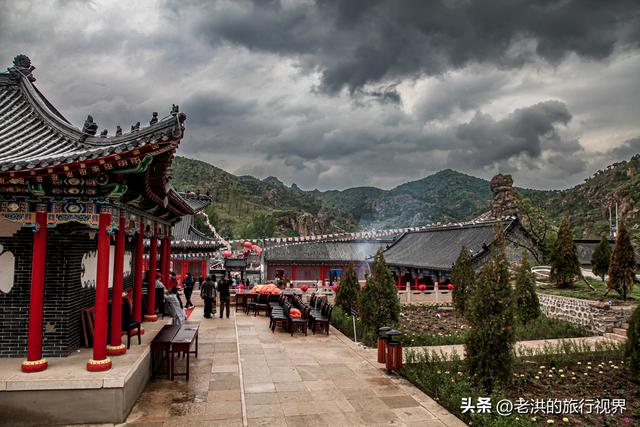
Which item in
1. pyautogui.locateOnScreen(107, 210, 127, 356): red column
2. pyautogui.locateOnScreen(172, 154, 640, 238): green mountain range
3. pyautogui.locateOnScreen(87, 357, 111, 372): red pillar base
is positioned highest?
pyautogui.locateOnScreen(172, 154, 640, 238): green mountain range

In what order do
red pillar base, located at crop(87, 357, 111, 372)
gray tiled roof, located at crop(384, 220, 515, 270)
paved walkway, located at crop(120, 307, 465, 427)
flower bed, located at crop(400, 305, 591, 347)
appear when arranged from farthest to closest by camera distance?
gray tiled roof, located at crop(384, 220, 515, 270) → flower bed, located at crop(400, 305, 591, 347) → red pillar base, located at crop(87, 357, 111, 372) → paved walkway, located at crop(120, 307, 465, 427)

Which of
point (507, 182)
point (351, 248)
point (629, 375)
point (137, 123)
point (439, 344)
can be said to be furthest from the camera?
point (507, 182)

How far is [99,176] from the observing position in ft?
24.3

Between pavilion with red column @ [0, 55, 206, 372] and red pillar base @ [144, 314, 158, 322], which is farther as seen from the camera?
red pillar base @ [144, 314, 158, 322]

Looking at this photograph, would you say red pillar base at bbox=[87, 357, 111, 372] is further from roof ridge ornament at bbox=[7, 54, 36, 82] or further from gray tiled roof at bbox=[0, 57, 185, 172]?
roof ridge ornament at bbox=[7, 54, 36, 82]

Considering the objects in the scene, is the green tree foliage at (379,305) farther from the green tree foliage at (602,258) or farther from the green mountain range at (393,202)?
the green mountain range at (393,202)

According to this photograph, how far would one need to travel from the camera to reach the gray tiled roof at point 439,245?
27250 millimetres

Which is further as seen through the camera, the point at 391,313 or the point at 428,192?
the point at 428,192

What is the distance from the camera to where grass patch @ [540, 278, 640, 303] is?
689 inches

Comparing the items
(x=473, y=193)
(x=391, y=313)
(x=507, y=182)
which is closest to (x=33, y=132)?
(x=391, y=313)

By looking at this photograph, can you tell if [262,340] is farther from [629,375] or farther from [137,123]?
[629,375]

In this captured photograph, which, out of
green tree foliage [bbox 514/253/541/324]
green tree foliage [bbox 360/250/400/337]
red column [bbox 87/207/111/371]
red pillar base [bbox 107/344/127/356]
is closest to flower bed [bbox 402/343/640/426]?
green tree foliage [bbox 360/250/400/337]

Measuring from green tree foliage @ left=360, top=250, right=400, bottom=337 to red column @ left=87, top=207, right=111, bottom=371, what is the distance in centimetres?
735

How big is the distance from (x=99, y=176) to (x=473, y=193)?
159 m
